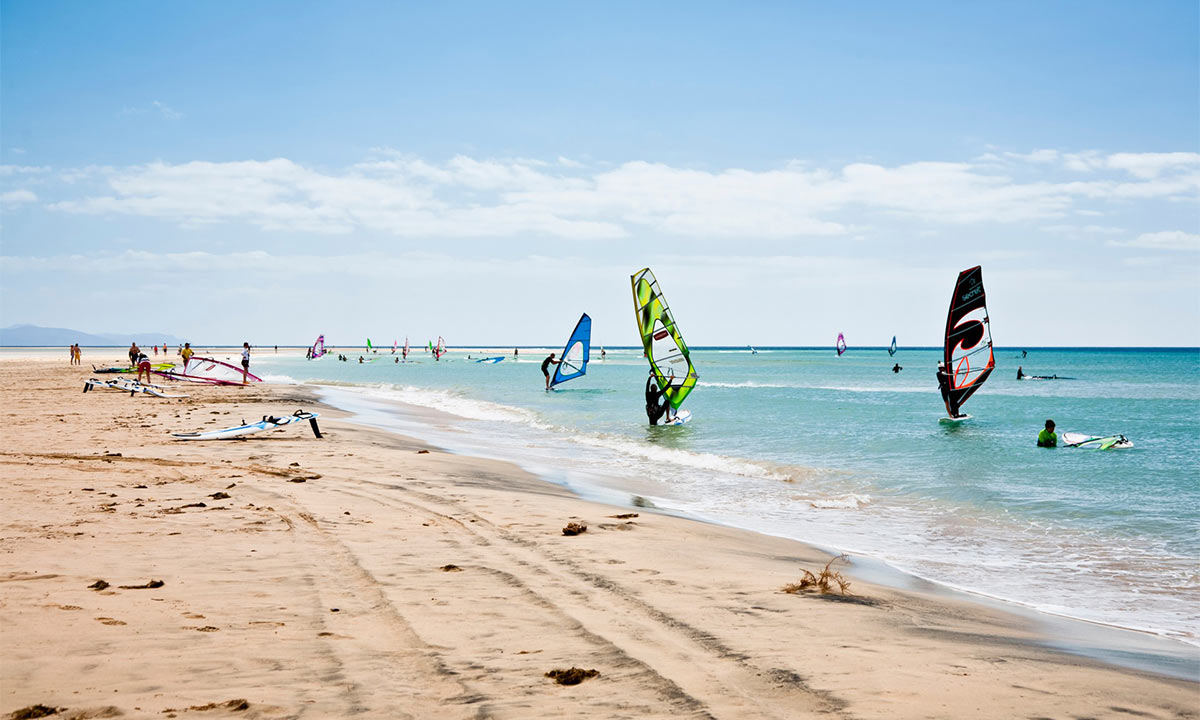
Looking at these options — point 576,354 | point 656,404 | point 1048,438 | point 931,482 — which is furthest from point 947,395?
point 576,354

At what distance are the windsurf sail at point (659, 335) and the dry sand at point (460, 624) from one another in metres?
15.4

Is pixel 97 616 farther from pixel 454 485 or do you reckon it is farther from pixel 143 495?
pixel 454 485

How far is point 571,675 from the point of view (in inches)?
142

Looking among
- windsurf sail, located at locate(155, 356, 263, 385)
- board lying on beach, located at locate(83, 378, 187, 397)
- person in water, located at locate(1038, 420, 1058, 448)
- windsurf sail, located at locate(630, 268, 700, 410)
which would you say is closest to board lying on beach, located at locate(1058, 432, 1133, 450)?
person in water, located at locate(1038, 420, 1058, 448)

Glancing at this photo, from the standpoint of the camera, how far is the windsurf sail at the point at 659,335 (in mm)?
23703

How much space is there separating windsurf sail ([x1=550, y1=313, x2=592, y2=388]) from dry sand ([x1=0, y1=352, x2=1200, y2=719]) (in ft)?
105

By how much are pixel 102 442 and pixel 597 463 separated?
8349 mm

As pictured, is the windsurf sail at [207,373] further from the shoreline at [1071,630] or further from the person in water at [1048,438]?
the person in water at [1048,438]

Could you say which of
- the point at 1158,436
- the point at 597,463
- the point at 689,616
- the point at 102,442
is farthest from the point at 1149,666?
the point at 1158,436

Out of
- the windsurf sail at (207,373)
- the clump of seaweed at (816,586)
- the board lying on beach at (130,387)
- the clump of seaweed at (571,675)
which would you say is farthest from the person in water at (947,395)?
the windsurf sail at (207,373)

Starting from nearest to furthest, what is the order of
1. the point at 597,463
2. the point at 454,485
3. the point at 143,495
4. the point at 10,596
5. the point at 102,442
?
the point at 10,596
the point at 143,495
the point at 454,485
the point at 102,442
the point at 597,463

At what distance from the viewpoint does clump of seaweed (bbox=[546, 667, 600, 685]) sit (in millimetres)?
3572

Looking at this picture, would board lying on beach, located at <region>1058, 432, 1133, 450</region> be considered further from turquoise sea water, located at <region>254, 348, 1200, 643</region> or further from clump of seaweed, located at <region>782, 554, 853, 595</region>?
clump of seaweed, located at <region>782, 554, 853, 595</region>

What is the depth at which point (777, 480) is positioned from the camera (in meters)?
13.2
